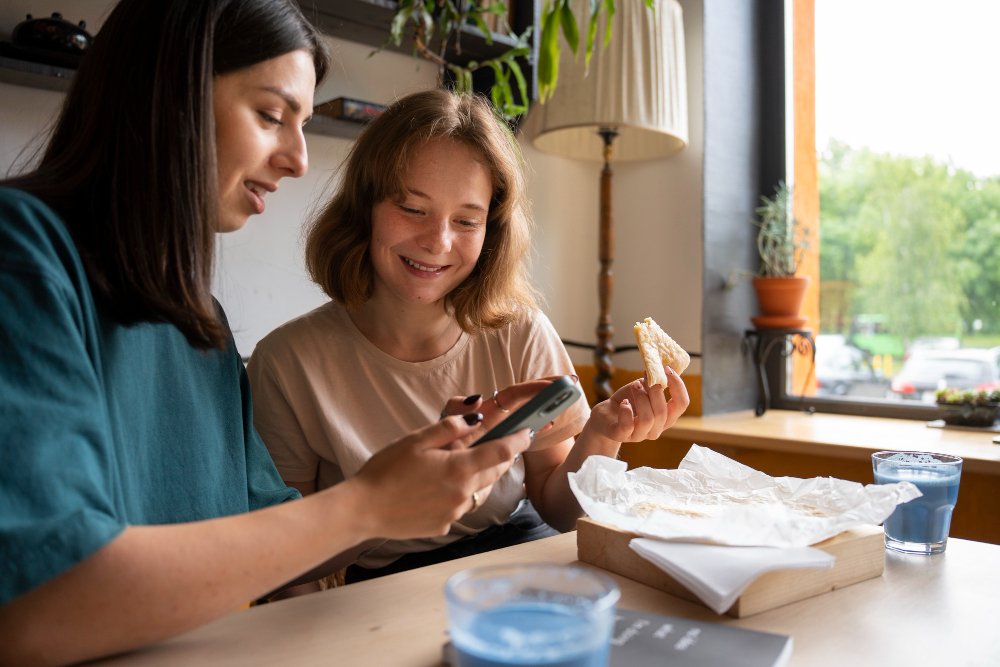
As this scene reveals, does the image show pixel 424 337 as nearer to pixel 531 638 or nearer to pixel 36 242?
pixel 36 242

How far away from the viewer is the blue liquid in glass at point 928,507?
34.9 inches

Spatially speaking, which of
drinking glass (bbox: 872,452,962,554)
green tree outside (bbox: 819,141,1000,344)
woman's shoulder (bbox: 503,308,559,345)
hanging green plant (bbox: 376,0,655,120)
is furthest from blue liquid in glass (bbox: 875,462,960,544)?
green tree outside (bbox: 819,141,1000,344)

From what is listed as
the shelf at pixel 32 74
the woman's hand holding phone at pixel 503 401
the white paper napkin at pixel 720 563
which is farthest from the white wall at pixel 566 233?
the white paper napkin at pixel 720 563

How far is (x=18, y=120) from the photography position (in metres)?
1.65

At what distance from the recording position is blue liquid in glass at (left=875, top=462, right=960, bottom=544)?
2.91 feet

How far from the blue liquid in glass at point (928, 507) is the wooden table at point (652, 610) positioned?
6 cm

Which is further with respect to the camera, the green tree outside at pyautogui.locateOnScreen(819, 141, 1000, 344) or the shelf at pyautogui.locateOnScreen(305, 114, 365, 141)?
the green tree outside at pyautogui.locateOnScreen(819, 141, 1000, 344)

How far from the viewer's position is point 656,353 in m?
1.22

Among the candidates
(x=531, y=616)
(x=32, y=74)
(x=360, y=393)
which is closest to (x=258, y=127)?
(x=360, y=393)

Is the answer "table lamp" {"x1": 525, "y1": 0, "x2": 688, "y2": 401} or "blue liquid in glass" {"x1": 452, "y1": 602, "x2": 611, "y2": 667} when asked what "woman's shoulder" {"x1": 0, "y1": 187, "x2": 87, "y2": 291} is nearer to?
"blue liquid in glass" {"x1": 452, "y1": 602, "x2": 611, "y2": 667}

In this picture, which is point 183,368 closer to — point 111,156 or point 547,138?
point 111,156

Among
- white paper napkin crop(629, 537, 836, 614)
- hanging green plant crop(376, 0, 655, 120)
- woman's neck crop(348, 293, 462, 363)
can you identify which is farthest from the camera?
hanging green plant crop(376, 0, 655, 120)

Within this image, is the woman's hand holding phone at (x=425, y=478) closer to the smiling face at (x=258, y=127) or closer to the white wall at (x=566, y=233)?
the smiling face at (x=258, y=127)

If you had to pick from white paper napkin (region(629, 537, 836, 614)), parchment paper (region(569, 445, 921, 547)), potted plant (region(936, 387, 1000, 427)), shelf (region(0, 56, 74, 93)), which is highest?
shelf (region(0, 56, 74, 93))
